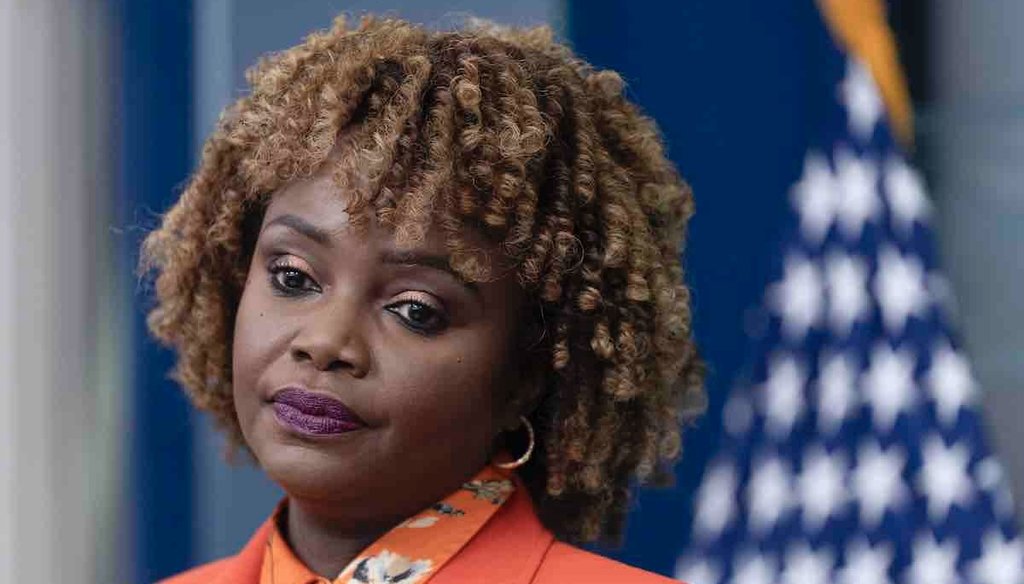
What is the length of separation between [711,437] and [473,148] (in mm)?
1092

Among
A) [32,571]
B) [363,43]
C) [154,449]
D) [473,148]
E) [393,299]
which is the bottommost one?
[32,571]

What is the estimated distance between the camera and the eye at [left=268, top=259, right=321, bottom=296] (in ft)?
6.79

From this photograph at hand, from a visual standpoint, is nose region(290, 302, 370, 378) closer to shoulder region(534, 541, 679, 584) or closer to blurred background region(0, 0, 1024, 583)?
shoulder region(534, 541, 679, 584)

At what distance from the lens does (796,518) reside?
9.15ft

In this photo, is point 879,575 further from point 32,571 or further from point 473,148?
point 32,571

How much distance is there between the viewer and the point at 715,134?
3.03 metres

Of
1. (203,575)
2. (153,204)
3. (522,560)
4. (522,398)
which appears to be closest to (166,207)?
(153,204)

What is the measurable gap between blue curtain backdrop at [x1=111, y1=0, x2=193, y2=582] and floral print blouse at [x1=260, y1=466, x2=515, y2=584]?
0.91 m

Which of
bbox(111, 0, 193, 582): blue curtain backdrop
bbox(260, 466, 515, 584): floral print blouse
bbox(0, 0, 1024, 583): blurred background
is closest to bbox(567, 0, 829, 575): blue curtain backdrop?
bbox(0, 0, 1024, 583): blurred background

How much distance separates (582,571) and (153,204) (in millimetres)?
1273

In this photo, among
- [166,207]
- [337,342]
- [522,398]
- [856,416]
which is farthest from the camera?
[166,207]

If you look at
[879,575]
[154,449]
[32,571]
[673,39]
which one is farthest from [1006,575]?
[32,571]

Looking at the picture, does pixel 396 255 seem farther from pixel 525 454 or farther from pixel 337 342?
pixel 525 454

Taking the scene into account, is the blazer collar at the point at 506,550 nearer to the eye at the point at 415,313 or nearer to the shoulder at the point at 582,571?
the shoulder at the point at 582,571
